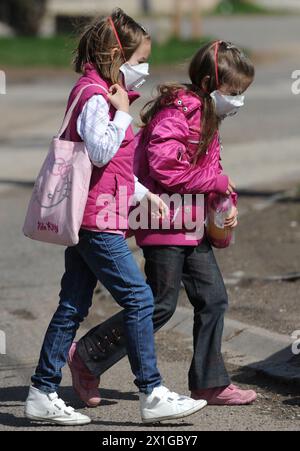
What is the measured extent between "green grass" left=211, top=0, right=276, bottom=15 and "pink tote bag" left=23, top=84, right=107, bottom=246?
4005cm

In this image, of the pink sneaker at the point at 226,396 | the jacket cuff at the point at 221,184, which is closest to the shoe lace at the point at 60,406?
the pink sneaker at the point at 226,396

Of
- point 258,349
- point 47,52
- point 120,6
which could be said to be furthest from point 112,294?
point 120,6

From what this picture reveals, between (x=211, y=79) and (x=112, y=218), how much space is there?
81cm

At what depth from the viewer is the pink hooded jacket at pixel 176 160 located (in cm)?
502

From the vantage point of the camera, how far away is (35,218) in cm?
493

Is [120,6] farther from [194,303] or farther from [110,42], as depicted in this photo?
[110,42]

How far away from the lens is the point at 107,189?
487 cm

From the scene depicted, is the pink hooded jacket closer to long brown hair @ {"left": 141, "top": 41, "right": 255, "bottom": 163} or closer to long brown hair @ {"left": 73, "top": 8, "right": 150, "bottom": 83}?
long brown hair @ {"left": 141, "top": 41, "right": 255, "bottom": 163}

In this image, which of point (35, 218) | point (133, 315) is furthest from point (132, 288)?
point (35, 218)

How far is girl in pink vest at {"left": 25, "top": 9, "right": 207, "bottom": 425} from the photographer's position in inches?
191

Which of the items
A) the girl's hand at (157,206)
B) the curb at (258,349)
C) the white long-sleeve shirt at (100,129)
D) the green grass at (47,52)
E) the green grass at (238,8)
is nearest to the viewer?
the white long-sleeve shirt at (100,129)

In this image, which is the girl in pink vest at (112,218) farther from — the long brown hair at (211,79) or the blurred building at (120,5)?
the blurred building at (120,5)

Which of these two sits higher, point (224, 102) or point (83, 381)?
point (224, 102)

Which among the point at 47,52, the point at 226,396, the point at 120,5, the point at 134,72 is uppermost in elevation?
the point at 134,72
